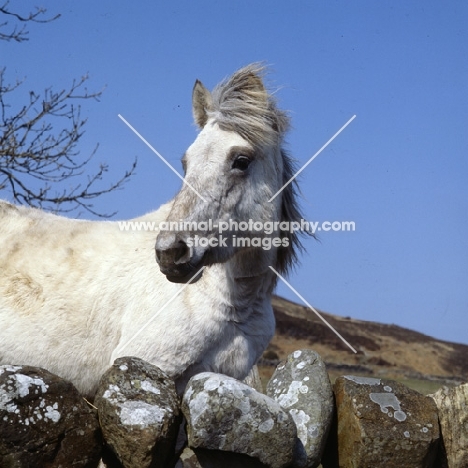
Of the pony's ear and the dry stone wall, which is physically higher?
the pony's ear

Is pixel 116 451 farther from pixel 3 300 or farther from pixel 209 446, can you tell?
pixel 3 300

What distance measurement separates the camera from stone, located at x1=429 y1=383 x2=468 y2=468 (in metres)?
4.47

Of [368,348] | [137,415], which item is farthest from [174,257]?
[368,348]

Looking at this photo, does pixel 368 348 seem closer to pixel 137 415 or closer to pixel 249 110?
pixel 249 110

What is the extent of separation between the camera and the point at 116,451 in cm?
410

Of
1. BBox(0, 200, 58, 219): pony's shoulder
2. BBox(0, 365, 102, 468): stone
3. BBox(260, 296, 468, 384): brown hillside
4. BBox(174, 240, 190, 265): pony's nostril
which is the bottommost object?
BBox(260, 296, 468, 384): brown hillside

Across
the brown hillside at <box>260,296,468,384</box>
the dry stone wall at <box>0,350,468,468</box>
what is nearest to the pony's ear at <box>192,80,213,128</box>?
the dry stone wall at <box>0,350,468,468</box>

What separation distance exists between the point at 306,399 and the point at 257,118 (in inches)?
89.8

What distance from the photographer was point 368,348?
1822cm

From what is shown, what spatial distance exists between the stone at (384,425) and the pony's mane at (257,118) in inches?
64.5

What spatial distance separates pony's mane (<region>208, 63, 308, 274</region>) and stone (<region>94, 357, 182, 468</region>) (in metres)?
2.04

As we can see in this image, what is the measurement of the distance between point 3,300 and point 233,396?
8.69 ft

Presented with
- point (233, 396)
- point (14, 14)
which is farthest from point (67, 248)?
point (14, 14)

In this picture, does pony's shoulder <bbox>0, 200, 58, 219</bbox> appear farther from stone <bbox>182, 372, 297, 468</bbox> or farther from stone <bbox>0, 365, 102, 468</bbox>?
stone <bbox>182, 372, 297, 468</bbox>
